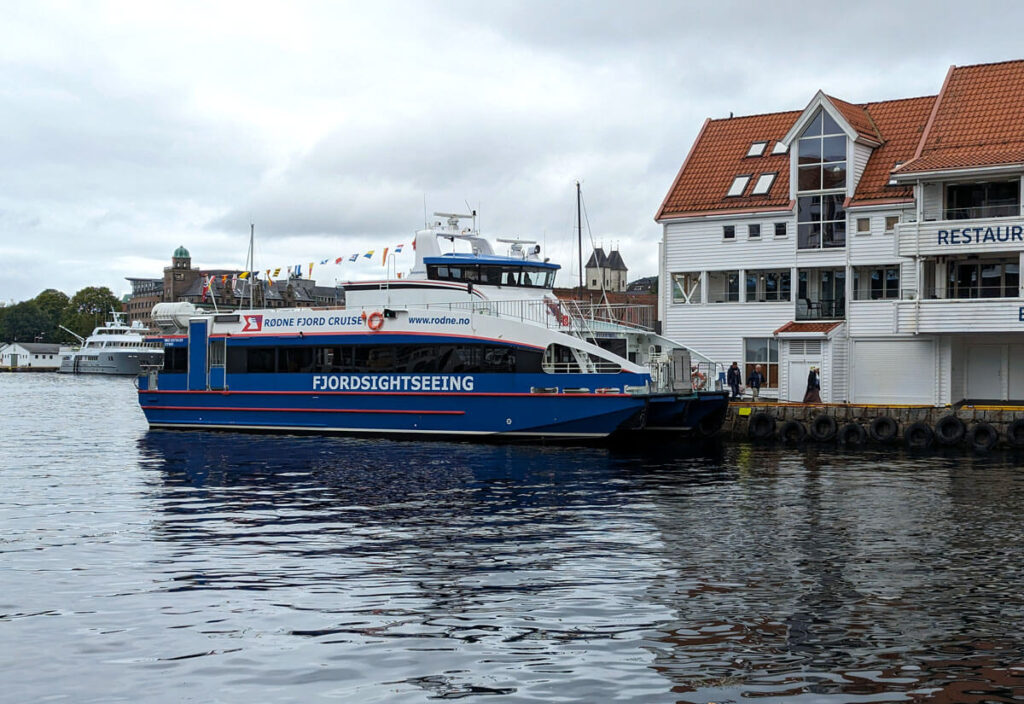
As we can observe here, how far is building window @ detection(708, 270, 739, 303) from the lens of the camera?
4378 cm

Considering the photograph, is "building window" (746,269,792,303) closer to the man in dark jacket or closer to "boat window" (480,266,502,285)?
the man in dark jacket

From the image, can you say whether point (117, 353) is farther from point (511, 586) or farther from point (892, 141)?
point (511, 586)

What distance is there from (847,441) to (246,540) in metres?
22.6

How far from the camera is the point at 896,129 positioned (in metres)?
43.2

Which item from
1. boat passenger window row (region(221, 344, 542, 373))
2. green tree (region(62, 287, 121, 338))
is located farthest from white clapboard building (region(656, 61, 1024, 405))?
green tree (region(62, 287, 121, 338))

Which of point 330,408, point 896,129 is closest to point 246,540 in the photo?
point 330,408

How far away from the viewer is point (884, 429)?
3469 centimetres

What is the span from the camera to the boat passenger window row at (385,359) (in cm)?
3306

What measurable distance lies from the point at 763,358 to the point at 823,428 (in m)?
7.19

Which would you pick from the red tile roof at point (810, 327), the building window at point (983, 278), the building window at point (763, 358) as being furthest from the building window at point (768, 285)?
the building window at point (983, 278)

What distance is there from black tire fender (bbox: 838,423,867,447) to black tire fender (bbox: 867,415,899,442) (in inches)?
11.7

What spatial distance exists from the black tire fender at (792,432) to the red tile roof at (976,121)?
955cm

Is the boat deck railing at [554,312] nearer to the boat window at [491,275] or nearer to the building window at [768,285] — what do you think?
the boat window at [491,275]

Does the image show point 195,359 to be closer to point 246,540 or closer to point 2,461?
point 2,461
